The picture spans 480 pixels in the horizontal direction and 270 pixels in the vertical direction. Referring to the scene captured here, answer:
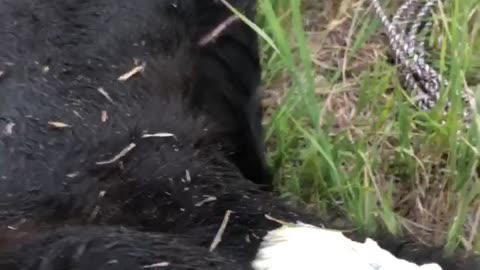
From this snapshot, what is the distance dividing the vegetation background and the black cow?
100mm

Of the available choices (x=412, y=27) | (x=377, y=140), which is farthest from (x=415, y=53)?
(x=377, y=140)

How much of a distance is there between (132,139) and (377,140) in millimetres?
446

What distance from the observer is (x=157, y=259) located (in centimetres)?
73

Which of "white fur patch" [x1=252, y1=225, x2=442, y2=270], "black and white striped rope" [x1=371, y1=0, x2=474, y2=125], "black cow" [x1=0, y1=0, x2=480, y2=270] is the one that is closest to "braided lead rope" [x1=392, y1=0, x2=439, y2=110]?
"black and white striped rope" [x1=371, y1=0, x2=474, y2=125]

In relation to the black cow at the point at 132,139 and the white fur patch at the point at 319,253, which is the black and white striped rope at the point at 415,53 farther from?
the white fur patch at the point at 319,253

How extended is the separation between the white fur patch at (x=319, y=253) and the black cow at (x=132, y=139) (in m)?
0.02

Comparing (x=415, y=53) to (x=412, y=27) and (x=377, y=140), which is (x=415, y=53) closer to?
(x=412, y=27)

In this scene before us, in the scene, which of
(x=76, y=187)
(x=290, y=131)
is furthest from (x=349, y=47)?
(x=76, y=187)

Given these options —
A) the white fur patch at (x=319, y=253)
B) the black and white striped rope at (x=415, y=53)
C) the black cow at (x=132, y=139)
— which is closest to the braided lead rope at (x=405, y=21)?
the black and white striped rope at (x=415, y=53)

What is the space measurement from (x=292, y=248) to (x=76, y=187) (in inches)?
8.0

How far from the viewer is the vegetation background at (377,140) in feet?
3.92

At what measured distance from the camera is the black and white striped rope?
4.34 ft

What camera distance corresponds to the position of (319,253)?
29.5 inches

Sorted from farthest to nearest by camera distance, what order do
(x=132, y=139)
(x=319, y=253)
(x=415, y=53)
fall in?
(x=415, y=53), (x=132, y=139), (x=319, y=253)
